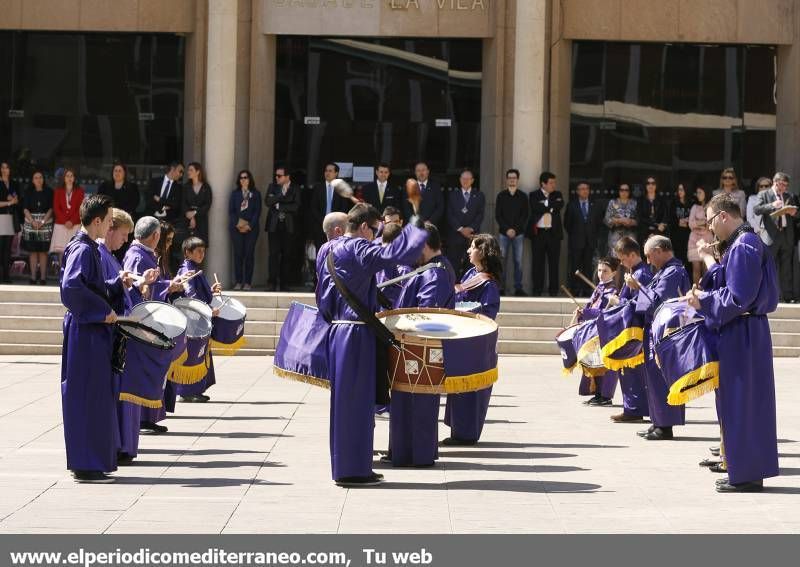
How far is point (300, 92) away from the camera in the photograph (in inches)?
1078

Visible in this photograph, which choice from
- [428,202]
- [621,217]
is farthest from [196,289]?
[621,217]

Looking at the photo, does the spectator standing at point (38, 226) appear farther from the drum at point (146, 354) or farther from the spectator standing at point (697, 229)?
the drum at point (146, 354)

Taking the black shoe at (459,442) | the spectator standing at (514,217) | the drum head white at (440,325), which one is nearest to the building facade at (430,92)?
the spectator standing at (514,217)

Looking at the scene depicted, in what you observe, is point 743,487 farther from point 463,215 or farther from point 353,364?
point 463,215

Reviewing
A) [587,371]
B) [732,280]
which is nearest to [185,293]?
[587,371]

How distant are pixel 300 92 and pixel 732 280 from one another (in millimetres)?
17873

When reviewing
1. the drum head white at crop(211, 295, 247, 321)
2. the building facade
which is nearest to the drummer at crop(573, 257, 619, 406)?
the drum head white at crop(211, 295, 247, 321)

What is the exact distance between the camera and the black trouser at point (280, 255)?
80.6ft

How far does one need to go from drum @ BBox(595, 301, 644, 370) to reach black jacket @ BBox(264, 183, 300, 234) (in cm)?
1072

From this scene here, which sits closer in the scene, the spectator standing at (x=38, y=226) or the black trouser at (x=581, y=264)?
the spectator standing at (x=38, y=226)

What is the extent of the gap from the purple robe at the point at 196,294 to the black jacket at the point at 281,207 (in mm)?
8279

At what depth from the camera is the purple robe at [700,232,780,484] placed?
10266mm

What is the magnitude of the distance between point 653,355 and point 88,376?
202 inches
